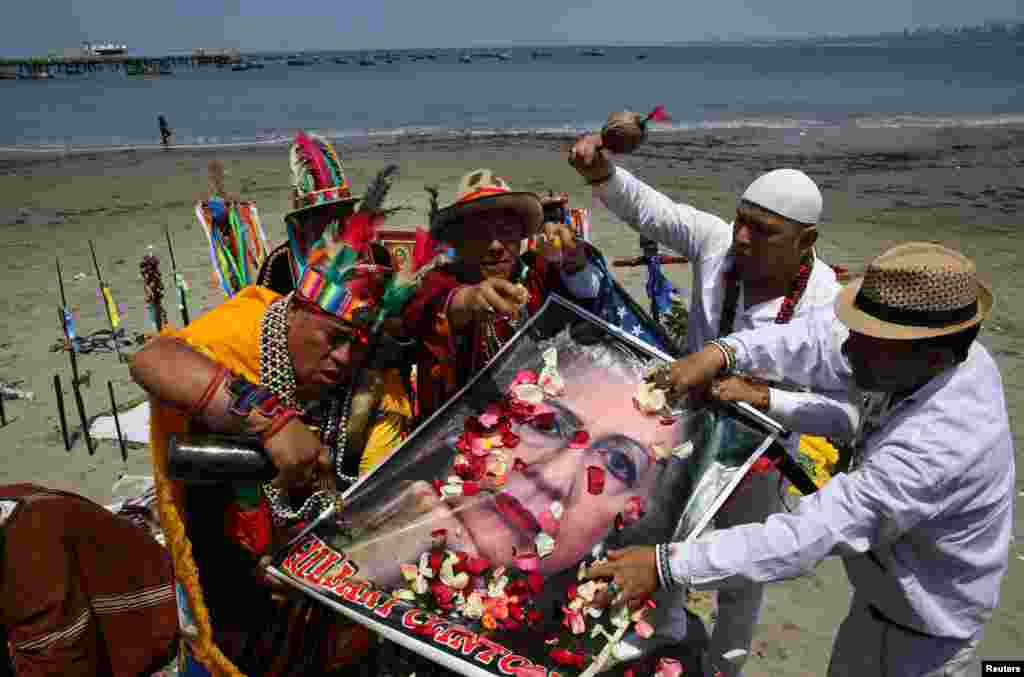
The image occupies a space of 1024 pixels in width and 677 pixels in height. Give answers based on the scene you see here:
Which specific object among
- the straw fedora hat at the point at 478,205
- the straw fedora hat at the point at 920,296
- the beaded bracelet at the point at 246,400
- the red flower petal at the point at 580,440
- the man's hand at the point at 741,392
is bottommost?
the red flower petal at the point at 580,440

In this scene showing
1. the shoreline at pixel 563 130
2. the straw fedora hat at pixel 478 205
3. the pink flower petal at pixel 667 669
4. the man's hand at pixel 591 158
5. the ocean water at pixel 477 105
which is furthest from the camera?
the ocean water at pixel 477 105

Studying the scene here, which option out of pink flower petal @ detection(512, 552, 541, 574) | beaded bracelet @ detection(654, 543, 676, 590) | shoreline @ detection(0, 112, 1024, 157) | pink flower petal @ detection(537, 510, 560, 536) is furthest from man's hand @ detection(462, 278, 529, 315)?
shoreline @ detection(0, 112, 1024, 157)

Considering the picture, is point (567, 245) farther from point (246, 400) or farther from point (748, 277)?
point (246, 400)

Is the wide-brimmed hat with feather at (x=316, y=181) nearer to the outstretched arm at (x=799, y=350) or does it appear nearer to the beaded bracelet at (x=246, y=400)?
the beaded bracelet at (x=246, y=400)

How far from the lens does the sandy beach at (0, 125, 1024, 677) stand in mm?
5512

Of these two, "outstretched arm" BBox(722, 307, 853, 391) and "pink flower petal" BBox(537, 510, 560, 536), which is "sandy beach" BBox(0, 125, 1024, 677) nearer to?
"outstretched arm" BBox(722, 307, 853, 391)

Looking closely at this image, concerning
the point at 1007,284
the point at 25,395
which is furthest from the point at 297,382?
the point at 1007,284

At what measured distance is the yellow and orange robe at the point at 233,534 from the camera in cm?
238

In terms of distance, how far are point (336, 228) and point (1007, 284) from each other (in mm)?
11210

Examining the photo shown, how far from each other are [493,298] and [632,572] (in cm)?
107

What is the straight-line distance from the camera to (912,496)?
6.93 feet

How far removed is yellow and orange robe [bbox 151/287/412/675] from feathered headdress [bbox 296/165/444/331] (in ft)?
Answer: 0.94

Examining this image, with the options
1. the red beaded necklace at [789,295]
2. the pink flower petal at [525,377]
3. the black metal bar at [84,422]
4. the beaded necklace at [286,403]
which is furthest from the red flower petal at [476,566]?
the black metal bar at [84,422]

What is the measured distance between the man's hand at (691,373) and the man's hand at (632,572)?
663 millimetres
